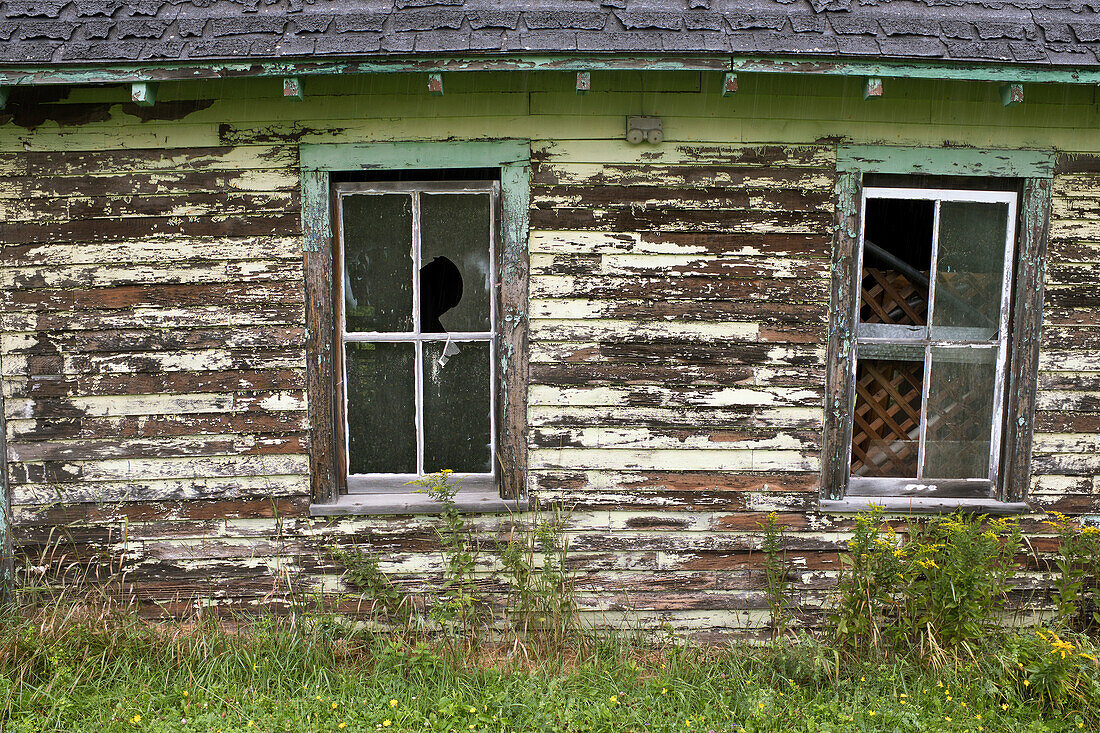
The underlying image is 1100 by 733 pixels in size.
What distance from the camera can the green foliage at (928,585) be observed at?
329cm

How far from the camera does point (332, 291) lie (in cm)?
367

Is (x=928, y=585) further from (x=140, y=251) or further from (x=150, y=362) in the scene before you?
(x=140, y=251)

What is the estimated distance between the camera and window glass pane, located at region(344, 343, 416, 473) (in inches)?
150

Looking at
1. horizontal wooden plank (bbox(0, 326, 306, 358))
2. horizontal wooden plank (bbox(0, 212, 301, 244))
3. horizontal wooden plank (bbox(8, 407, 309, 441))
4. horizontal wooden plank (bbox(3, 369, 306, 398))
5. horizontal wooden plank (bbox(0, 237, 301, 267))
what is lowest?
horizontal wooden plank (bbox(8, 407, 309, 441))

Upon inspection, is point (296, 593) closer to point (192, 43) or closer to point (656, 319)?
point (656, 319)

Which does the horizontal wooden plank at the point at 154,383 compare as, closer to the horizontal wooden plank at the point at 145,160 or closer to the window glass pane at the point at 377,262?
the window glass pane at the point at 377,262

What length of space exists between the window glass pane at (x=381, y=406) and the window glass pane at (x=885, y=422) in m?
2.64

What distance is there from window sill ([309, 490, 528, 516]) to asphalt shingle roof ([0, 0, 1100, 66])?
83.3 inches

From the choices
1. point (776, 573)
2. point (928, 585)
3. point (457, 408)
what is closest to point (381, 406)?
point (457, 408)

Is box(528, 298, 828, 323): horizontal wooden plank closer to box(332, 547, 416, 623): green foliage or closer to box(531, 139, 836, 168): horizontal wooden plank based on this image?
box(531, 139, 836, 168): horizontal wooden plank

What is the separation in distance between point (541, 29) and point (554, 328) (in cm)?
138

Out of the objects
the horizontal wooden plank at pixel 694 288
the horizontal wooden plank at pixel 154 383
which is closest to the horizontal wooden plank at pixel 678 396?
the horizontal wooden plank at pixel 694 288

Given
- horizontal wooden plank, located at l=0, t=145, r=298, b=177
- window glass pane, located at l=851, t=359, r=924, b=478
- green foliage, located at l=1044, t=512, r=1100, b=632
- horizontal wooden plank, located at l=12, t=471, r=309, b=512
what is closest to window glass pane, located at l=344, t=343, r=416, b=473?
horizontal wooden plank, located at l=12, t=471, r=309, b=512

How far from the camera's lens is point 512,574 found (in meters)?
3.69
